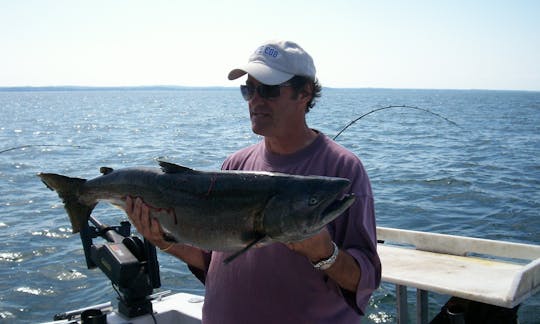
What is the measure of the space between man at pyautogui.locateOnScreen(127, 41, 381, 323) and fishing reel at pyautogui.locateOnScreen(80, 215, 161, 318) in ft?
4.28

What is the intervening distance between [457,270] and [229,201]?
2.85 meters

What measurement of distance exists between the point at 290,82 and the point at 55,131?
40.2 metres

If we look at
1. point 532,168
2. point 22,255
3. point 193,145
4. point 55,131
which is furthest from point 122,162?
point 55,131

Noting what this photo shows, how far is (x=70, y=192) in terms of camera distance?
4.03 metres

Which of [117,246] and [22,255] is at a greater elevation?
[117,246]

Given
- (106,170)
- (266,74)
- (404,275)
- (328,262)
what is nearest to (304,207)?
(328,262)

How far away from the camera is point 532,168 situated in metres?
21.1

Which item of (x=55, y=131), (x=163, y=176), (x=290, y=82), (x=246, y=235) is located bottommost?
(x=55, y=131)

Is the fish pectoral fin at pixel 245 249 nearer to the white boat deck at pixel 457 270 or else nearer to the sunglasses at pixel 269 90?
the sunglasses at pixel 269 90

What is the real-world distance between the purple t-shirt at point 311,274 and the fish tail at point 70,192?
4.38 ft

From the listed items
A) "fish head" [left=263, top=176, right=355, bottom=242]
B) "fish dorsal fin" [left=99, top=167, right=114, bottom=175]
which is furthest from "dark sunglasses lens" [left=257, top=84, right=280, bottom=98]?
"fish dorsal fin" [left=99, top=167, right=114, bottom=175]

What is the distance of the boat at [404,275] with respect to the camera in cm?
445

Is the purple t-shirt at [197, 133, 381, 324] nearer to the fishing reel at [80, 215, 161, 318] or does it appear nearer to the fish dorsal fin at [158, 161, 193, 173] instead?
the fish dorsal fin at [158, 161, 193, 173]

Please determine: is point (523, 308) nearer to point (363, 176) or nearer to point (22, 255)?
point (363, 176)
